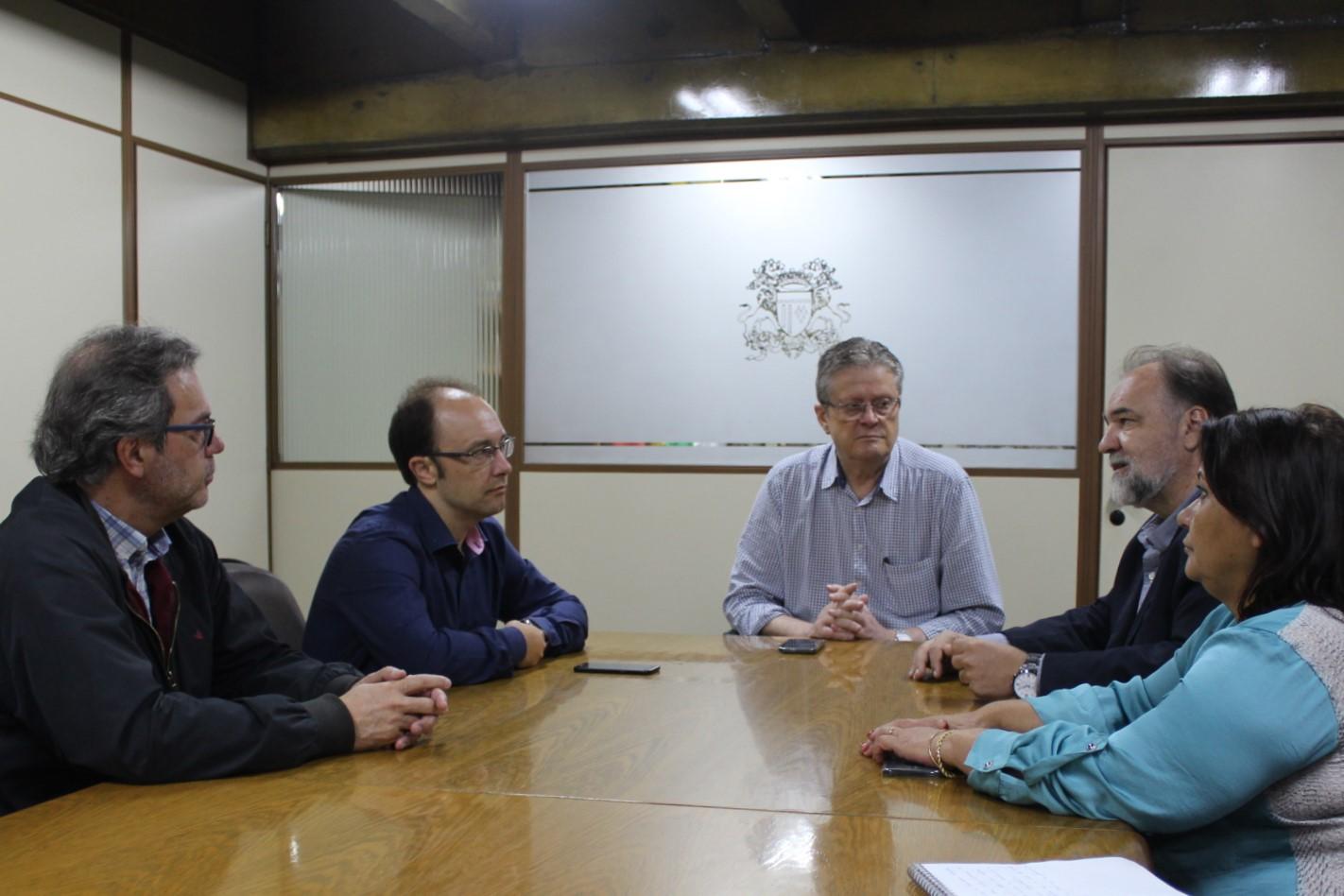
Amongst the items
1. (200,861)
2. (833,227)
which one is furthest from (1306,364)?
(200,861)

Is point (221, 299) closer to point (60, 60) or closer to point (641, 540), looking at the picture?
point (60, 60)

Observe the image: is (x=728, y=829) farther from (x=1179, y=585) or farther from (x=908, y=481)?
(x=908, y=481)

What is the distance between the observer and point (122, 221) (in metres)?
4.08

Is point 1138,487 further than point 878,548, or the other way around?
point 878,548

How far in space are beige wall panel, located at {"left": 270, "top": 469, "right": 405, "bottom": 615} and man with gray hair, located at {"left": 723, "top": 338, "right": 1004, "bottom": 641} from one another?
2.12 m

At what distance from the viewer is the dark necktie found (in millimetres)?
1847

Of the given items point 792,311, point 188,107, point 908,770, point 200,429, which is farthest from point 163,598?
point 188,107

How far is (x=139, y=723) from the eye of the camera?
5.04 ft

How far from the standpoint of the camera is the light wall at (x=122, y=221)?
12.0 ft

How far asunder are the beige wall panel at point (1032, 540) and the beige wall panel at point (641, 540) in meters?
0.88

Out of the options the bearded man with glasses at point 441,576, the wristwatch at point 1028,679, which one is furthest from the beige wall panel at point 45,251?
the wristwatch at point 1028,679

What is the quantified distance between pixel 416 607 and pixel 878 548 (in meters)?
1.33

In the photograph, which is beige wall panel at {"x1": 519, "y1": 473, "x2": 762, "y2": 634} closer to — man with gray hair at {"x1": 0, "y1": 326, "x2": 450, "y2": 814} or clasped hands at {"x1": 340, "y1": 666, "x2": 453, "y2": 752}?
man with gray hair at {"x1": 0, "y1": 326, "x2": 450, "y2": 814}

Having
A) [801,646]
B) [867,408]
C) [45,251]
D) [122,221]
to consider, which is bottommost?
[801,646]
